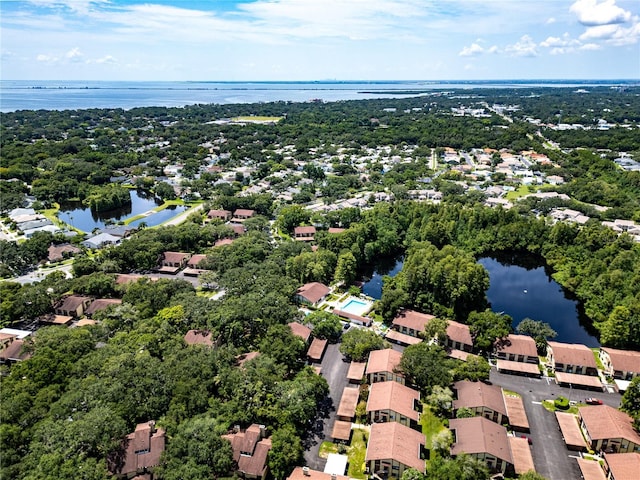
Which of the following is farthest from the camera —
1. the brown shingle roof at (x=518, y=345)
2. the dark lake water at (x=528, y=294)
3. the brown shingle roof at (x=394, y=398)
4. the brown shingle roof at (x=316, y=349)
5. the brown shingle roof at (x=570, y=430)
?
the dark lake water at (x=528, y=294)

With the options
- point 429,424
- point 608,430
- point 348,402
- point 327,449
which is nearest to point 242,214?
point 348,402

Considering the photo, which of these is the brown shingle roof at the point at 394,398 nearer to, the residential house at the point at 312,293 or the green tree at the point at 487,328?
the green tree at the point at 487,328

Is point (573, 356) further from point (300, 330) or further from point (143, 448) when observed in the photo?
point (143, 448)

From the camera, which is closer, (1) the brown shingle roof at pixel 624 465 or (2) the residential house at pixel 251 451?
(1) the brown shingle roof at pixel 624 465

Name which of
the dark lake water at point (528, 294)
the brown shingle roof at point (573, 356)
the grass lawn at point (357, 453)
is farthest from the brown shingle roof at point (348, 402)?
the dark lake water at point (528, 294)

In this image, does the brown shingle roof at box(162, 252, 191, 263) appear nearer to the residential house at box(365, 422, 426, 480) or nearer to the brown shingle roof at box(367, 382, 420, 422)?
the brown shingle roof at box(367, 382, 420, 422)

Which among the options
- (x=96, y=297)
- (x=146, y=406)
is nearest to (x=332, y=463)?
(x=146, y=406)

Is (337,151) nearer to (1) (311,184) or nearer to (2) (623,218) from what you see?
(1) (311,184)

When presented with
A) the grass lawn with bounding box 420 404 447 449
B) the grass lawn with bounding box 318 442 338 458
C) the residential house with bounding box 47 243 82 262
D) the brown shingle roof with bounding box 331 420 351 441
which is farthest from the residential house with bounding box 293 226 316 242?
the grass lawn with bounding box 318 442 338 458
